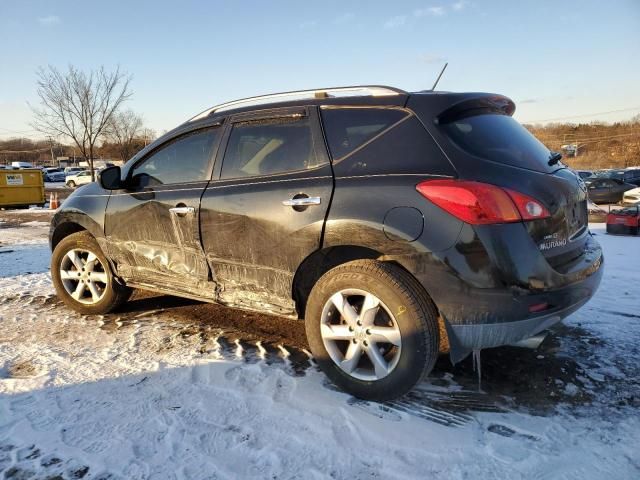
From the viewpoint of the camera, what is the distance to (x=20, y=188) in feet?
56.1

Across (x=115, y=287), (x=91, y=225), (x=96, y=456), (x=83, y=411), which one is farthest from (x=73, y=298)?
(x=96, y=456)

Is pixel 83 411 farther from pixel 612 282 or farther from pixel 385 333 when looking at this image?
pixel 612 282

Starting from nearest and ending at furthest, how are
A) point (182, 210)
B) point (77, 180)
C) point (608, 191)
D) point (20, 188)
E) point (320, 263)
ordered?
point (320, 263)
point (182, 210)
point (20, 188)
point (608, 191)
point (77, 180)

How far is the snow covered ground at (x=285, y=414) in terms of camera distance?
2133 mm

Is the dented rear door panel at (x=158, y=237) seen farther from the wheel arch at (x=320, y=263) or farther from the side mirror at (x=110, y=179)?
the wheel arch at (x=320, y=263)

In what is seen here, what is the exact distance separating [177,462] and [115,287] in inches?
97.5

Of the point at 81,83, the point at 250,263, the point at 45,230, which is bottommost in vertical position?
the point at 45,230

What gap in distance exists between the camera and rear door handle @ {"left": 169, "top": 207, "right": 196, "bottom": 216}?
3441 millimetres

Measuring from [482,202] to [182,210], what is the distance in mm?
2172

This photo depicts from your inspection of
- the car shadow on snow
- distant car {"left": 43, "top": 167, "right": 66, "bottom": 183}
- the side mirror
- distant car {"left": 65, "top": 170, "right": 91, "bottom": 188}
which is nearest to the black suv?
the car shadow on snow

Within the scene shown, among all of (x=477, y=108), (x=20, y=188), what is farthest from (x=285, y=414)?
(x=20, y=188)

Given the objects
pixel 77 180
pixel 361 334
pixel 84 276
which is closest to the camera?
pixel 361 334

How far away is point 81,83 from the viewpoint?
20.5 m

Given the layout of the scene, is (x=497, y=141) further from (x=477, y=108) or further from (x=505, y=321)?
(x=505, y=321)
